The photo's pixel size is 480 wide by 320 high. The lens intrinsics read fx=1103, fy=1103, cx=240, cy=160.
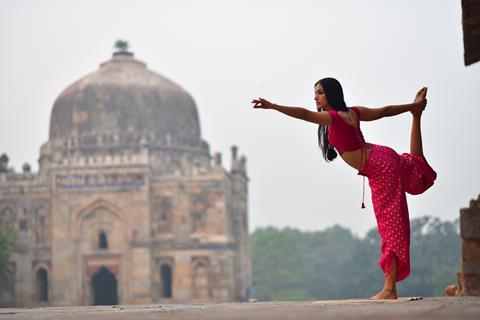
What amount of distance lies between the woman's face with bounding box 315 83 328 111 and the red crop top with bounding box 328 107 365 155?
5.1 inches

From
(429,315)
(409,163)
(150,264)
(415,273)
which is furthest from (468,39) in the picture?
(415,273)

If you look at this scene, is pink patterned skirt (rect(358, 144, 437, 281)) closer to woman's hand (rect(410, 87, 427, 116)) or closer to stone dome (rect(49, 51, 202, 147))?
woman's hand (rect(410, 87, 427, 116))

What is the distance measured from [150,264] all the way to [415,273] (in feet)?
67.7

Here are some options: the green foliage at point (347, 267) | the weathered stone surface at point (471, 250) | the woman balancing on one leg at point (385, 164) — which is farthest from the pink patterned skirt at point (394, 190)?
the green foliage at point (347, 267)

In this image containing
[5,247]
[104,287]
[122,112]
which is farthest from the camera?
[122,112]

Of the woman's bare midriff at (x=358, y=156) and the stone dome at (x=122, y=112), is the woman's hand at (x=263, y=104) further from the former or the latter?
the stone dome at (x=122, y=112)

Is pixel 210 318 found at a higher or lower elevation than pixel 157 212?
lower

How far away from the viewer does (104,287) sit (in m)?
36.5

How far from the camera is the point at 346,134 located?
19.5 feet

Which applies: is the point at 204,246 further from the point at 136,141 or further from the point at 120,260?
the point at 136,141

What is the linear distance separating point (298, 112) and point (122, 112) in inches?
1360

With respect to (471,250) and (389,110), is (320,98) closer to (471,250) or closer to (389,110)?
(389,110)

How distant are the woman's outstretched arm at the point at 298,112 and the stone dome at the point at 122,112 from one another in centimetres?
3332

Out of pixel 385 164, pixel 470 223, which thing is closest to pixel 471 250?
pixel 470 223
